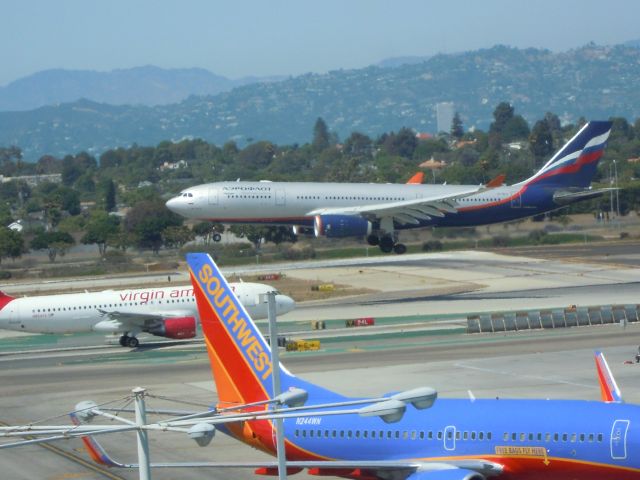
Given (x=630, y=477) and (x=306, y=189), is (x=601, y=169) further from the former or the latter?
(x=630, y=477)

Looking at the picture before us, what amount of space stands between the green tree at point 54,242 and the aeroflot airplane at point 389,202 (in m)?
49.1

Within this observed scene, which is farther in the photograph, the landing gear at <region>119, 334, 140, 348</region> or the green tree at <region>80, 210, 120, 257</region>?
the green tree at <region>80, 210, 120, 257</region>

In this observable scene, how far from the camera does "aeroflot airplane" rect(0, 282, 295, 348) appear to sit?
6569 cm

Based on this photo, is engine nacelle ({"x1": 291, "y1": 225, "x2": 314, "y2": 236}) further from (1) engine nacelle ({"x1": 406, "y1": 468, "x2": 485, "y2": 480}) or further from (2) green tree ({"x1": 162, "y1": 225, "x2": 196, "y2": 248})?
(1) engine nacelle ({"x1": 406, "y1": 468, "x2": 485, "y2": 480})

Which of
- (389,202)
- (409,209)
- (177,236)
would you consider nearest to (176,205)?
(389,202)

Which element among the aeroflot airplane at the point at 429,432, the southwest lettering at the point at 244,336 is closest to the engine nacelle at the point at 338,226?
the aeroflot airplane at the point at 429,432

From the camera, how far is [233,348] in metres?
29.0

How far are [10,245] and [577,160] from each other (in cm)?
6625

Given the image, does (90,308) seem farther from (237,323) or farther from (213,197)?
(237,323)

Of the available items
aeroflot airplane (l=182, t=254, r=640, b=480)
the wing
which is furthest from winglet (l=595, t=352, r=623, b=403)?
the wing

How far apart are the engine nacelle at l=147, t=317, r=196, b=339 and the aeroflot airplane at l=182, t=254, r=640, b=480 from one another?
36037mm

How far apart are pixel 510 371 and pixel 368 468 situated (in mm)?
25999

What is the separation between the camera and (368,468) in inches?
1035

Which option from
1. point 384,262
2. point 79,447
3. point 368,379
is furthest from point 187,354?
point 384,262
